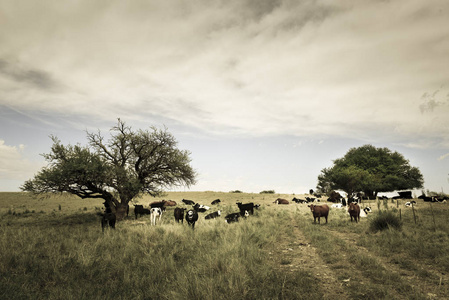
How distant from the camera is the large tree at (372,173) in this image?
144ft

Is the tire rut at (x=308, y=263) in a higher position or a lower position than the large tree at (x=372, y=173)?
lower

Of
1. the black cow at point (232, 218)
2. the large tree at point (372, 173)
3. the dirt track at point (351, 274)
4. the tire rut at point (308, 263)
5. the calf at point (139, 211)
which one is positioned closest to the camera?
the dirt track at point (351, 274)

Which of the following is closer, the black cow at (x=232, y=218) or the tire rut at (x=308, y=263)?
the tire rut at (x=308, y=263)

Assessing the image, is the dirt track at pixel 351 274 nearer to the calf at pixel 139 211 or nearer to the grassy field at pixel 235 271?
the grassy field at pixel 235 271

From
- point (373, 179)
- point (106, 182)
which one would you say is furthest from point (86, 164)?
point (373, 179)

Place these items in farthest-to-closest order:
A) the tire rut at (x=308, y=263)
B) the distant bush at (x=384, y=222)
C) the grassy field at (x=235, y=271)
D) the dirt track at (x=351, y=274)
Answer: the distant bush at (x=384, y=222) → the tire rut at (x=308, y=263) → the dirt track at (x=351, y=274) → the grassy field at (x=235, y=271)

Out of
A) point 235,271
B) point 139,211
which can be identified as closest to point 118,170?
point 139,211

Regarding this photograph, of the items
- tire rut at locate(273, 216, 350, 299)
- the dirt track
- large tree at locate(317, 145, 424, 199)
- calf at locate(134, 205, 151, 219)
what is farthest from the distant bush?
large tree at locate(317, 145, 424, 199)

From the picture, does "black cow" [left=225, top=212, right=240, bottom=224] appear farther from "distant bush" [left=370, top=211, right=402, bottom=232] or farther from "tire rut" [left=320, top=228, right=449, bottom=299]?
"tire rut" [left=320, top=228, right=449, bottom=299]

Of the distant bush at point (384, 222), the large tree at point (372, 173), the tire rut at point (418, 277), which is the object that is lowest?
the tire rut at point (418, 277)

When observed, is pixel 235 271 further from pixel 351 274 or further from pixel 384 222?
pixel 384 222

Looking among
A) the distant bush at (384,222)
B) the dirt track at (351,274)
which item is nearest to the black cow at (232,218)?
the dirt track at (351,274)

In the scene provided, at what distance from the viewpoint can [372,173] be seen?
4534 cm

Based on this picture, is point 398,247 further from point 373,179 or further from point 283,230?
point 373,179
